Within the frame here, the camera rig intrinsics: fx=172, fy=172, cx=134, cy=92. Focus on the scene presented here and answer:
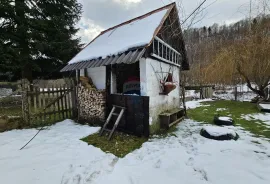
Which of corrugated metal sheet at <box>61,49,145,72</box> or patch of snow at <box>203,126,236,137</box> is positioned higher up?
corrugated metal sheet at <box>61,49,145,72</box>

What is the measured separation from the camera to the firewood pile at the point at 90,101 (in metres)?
6.00

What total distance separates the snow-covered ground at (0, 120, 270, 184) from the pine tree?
5.92 m

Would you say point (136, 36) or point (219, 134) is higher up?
point (136, 36)

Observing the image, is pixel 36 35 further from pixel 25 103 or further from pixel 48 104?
pixel 25 103

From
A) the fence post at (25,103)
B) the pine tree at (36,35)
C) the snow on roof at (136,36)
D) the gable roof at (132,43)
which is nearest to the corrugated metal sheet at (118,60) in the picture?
the gable roof at (132,43)

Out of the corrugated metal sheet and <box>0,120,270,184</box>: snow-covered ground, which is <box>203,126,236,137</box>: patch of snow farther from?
the corrugated metal sheet

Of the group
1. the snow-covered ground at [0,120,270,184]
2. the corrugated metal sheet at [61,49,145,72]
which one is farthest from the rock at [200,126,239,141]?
the corrugated metal sheet at [61,49,145,72]

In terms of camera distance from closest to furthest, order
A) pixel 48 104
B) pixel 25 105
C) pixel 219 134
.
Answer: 1. pixel 219 134
2. pixel 25 105
3. pixel 48 104

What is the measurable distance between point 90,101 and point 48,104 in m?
1.73

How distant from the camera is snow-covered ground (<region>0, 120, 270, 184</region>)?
2951 mm

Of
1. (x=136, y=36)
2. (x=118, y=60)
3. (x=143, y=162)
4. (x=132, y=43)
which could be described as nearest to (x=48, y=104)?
(x=118, y=60)

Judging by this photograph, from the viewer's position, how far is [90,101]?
639 centimetres

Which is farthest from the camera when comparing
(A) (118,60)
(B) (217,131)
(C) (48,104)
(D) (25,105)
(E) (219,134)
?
(C) (48,104)

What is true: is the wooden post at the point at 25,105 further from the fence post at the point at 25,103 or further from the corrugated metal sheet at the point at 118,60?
the corrugated metal sheet at the point at 118,60
